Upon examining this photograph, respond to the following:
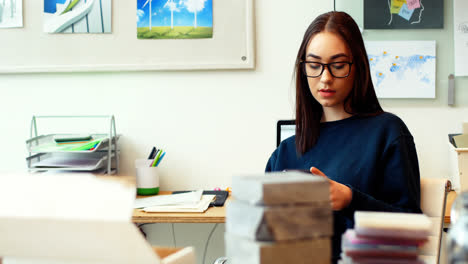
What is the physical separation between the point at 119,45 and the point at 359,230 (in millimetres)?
1916

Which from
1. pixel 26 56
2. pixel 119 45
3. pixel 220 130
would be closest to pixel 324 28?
pixel 220 130

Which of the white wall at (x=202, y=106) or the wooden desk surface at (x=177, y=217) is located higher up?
the white wall at (x=202, y=106)

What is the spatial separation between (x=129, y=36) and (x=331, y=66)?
1.34m

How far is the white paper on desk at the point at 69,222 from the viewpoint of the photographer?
0.64m

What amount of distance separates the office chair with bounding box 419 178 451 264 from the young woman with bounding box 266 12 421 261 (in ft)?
0.44

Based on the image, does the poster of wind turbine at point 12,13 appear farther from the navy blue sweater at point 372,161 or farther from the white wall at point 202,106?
the navy blue sweater at point 372,161

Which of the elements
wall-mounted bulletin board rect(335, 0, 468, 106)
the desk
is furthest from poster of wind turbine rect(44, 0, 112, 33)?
wall-mounted bulletin board rect(335, 0, 468, 106)

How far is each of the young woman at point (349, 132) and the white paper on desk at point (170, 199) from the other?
2.26ft

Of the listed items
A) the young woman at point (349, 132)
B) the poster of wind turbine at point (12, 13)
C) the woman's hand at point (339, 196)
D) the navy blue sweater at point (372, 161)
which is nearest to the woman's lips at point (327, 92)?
the young woman at point (349, 132)

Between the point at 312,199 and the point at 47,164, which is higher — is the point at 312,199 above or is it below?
above

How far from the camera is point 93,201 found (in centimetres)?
66

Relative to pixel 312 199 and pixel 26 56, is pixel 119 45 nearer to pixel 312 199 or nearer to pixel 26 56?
pixel 26 56

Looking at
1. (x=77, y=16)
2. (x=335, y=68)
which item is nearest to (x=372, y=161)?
(x=335, y=68)

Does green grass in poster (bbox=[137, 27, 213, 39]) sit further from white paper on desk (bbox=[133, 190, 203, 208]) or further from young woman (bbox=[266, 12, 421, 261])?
young woman (bbox=[266, 12, 421, 261])
